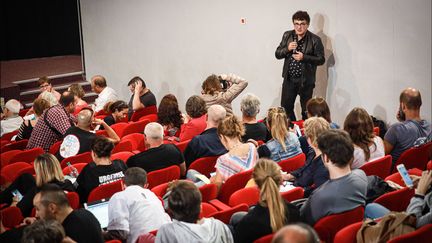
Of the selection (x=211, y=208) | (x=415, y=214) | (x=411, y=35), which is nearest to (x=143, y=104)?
(x=411, y=35)

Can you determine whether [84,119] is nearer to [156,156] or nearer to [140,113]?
[156,156]

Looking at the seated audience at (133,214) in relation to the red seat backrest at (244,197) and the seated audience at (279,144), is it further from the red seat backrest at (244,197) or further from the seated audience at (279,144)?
the seated audience at (279,144)

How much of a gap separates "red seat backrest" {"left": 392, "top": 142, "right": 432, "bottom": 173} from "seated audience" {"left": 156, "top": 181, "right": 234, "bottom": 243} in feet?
8.38

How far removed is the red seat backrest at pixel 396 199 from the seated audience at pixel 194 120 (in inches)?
119

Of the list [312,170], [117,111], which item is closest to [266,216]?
[312,170]

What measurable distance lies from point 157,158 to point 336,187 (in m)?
2.15

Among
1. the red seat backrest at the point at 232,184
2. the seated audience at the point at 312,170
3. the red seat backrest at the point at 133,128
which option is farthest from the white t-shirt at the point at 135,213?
the red seat backrest at the point at 133,128

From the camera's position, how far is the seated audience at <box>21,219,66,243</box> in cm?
367

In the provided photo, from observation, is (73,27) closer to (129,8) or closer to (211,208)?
(129,8)

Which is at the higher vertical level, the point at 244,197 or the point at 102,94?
→ the point at 244,197

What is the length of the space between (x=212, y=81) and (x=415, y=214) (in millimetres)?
4494

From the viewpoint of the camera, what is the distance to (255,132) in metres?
6.97

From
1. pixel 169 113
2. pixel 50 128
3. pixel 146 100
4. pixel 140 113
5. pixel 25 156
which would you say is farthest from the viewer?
pixel 146 100

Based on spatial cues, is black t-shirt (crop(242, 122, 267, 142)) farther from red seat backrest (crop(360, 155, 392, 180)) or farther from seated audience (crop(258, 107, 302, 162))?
red seat backrest (crop(360, 155, 392, 180))
